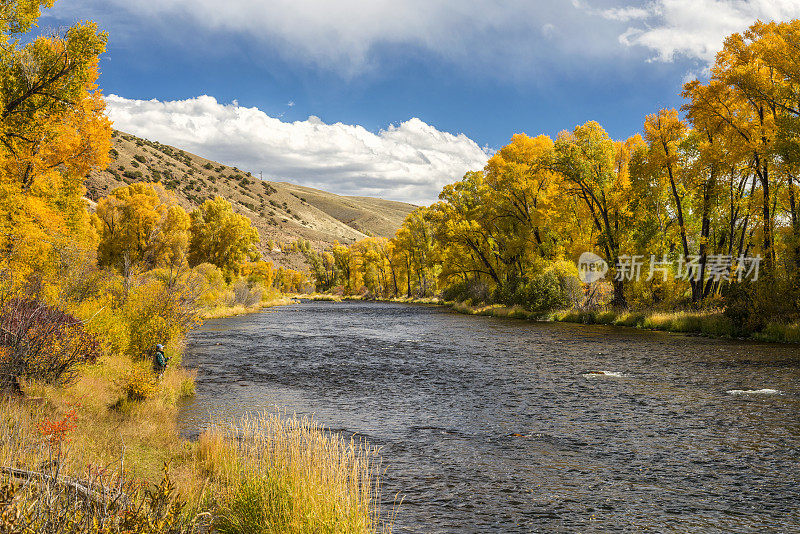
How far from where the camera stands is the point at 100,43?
1753cm

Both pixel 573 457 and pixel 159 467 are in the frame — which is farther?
pixel 573 457

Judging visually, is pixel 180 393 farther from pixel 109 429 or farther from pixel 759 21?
pixel 759 21

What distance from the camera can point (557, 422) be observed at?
13.5 meters

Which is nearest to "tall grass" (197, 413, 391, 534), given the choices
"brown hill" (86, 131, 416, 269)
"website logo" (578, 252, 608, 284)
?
"website logo" (578, 252, 608, 284)

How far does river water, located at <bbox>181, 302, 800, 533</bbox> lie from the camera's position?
335 inches

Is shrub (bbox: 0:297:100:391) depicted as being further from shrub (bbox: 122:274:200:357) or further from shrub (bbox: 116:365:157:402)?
shrub (bbox: 122:274:200:357)

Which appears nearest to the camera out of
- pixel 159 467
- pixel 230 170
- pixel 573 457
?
pixel 159 467

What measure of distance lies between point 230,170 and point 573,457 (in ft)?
578

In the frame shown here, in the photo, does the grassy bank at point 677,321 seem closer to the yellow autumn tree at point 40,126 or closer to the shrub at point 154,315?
the shrub at point 154,315

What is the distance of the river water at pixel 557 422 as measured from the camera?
27.9 ft

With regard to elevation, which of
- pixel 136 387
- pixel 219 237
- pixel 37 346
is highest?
pixel 219 237

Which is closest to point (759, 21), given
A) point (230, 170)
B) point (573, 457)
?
point (573, 457)

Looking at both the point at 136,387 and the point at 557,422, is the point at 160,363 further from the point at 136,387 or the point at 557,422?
the point at 557,422

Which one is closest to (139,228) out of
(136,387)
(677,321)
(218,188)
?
(136,387)
